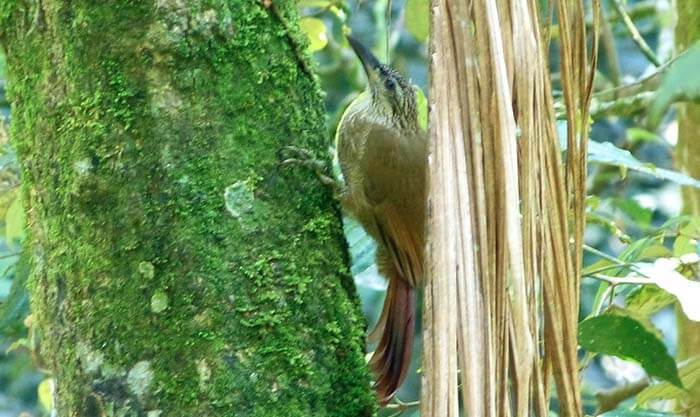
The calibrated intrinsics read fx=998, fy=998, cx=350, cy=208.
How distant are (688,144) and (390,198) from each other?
35.6 inches

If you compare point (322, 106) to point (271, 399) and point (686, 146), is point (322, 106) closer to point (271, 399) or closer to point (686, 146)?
point (271, 399)

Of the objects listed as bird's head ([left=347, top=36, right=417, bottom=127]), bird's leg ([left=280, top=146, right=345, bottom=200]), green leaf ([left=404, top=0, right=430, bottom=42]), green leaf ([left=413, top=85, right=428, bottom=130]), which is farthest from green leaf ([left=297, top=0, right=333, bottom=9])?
bird's leg ([left=280, top=146, right=345, bottom=200])

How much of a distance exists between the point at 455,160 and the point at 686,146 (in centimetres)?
159

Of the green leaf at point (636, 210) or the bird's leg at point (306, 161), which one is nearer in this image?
the bird's leg at point (306, 161)

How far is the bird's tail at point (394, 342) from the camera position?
77.2 inches

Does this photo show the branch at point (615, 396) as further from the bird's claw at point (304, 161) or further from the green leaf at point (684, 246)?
the bird's claw at point (304, 161)

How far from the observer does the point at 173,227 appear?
1.45 metres

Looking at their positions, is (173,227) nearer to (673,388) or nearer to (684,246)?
(673,388)

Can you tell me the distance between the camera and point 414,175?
2.30 meters

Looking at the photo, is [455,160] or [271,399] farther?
[271,399]

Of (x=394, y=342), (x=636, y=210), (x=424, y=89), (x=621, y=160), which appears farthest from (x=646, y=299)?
(x=424, y=89)

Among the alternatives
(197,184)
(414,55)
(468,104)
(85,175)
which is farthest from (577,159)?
(414,55)

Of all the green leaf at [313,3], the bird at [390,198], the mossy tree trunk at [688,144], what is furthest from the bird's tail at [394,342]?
the green leaf at [313,3]

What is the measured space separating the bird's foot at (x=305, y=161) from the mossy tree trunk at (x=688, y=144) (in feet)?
4.33
